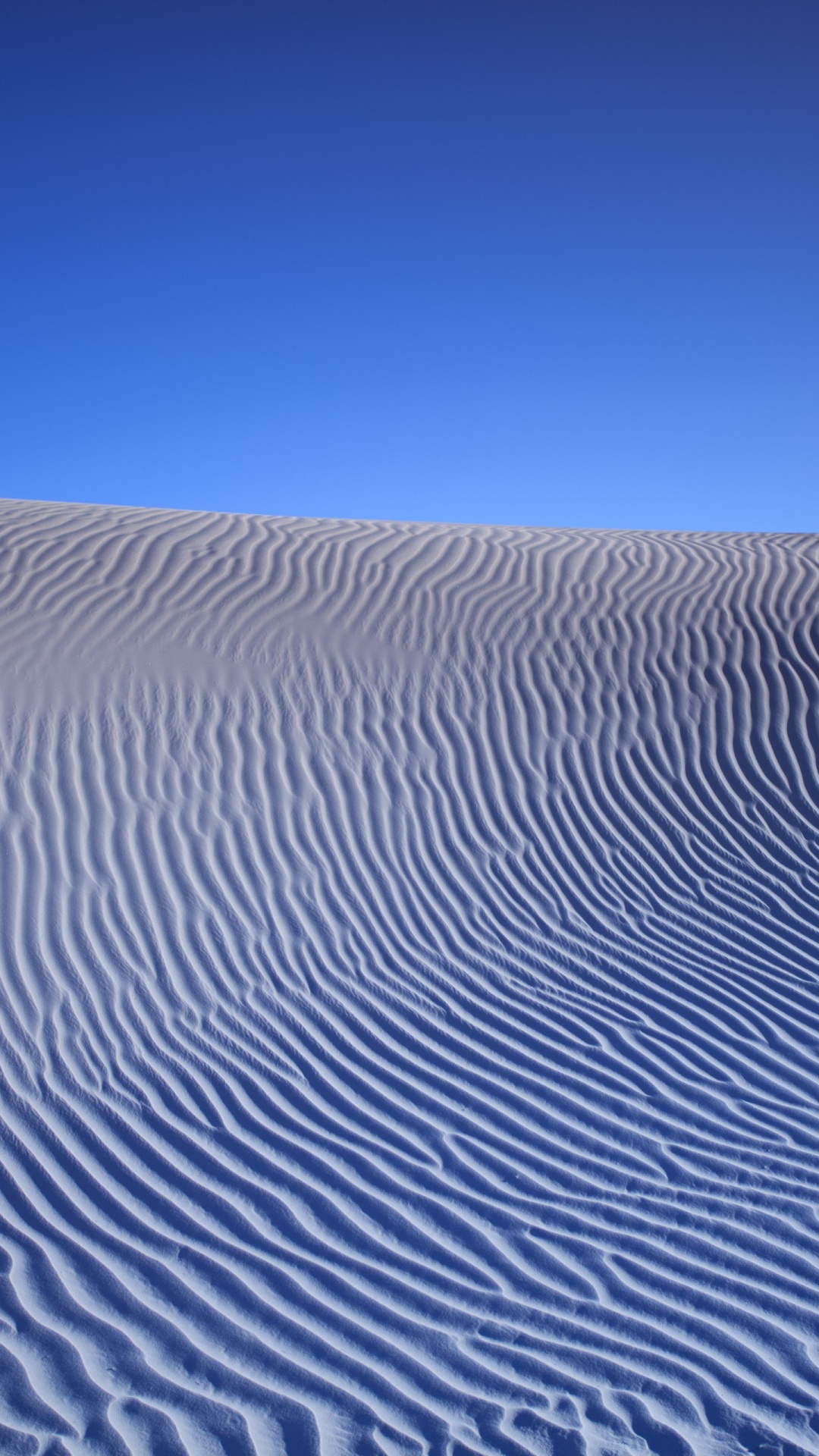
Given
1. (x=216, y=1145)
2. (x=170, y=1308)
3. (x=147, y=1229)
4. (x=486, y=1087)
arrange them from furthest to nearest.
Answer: (x=486, y=1087)
(x=216, y=1145)
(x=147, y=1229)
(x=170, y=1308)

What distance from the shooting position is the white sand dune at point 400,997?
117 inches

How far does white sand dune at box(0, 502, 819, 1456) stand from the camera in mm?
2980

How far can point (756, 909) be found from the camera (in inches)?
Result: 251

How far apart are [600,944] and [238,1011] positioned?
6.98 feet

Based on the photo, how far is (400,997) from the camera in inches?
203

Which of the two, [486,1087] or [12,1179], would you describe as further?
[486,1087]

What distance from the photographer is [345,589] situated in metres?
8.94

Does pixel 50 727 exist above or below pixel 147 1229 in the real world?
above

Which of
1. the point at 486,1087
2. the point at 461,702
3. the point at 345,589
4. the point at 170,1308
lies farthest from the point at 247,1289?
the point at 345,589

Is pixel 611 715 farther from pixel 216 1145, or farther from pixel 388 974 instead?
pixel 216 1145

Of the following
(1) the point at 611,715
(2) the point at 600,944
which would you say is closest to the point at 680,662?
(1) the point at 611,715

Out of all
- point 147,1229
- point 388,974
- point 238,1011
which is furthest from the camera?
point 388,974

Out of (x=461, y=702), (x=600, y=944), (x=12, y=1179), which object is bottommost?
(x=12, y=1179)

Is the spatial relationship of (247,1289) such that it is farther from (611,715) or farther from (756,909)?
(611,715)
